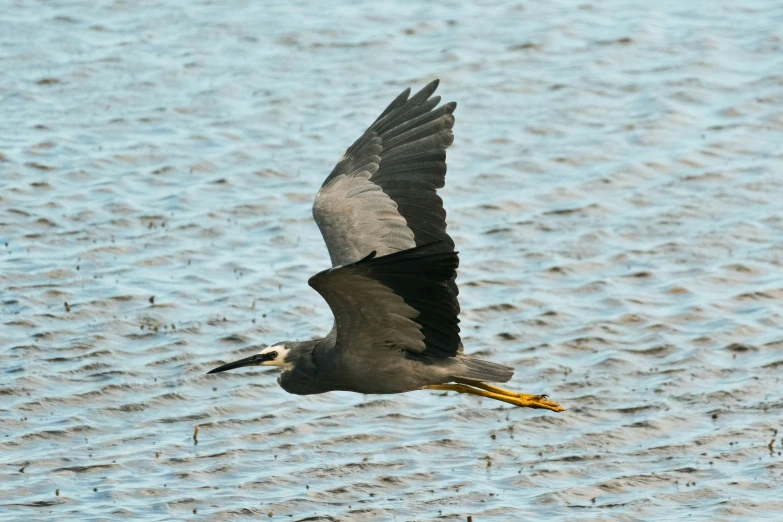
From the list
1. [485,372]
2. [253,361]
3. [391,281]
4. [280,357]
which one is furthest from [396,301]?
[253,361]

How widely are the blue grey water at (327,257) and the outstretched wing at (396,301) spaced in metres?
1.55

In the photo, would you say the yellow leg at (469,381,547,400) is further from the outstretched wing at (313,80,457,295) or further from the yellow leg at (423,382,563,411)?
the outstretched wing at (313,80,457,295)

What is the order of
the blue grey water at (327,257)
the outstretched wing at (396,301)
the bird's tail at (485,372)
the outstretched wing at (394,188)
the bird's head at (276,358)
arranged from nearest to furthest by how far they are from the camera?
the outstretched wing at (396,301), the bird's tail at (485,372), the bird's head at (276,358), the outstretched wing at (394,188), the blue grey water at (327,257)

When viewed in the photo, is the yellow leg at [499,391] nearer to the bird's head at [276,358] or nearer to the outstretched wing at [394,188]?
the outstretched wing at [394,188]

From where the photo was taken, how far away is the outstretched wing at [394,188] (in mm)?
8852

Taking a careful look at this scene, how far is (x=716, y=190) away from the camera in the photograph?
14047 mm

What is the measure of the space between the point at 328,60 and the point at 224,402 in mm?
7371

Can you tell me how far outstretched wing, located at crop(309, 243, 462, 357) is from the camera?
279 inches

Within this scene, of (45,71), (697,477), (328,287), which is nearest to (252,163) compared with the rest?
(45,71)

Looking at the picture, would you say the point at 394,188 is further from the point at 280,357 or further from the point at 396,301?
the point at 396,301

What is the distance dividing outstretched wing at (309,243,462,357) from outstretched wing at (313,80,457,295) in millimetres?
768

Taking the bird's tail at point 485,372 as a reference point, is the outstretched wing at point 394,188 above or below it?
above

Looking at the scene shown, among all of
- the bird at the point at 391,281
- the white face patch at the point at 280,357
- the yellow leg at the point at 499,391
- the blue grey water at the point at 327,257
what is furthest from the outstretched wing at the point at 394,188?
the blue grey water at the point at 327,257

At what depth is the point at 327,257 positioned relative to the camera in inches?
496
